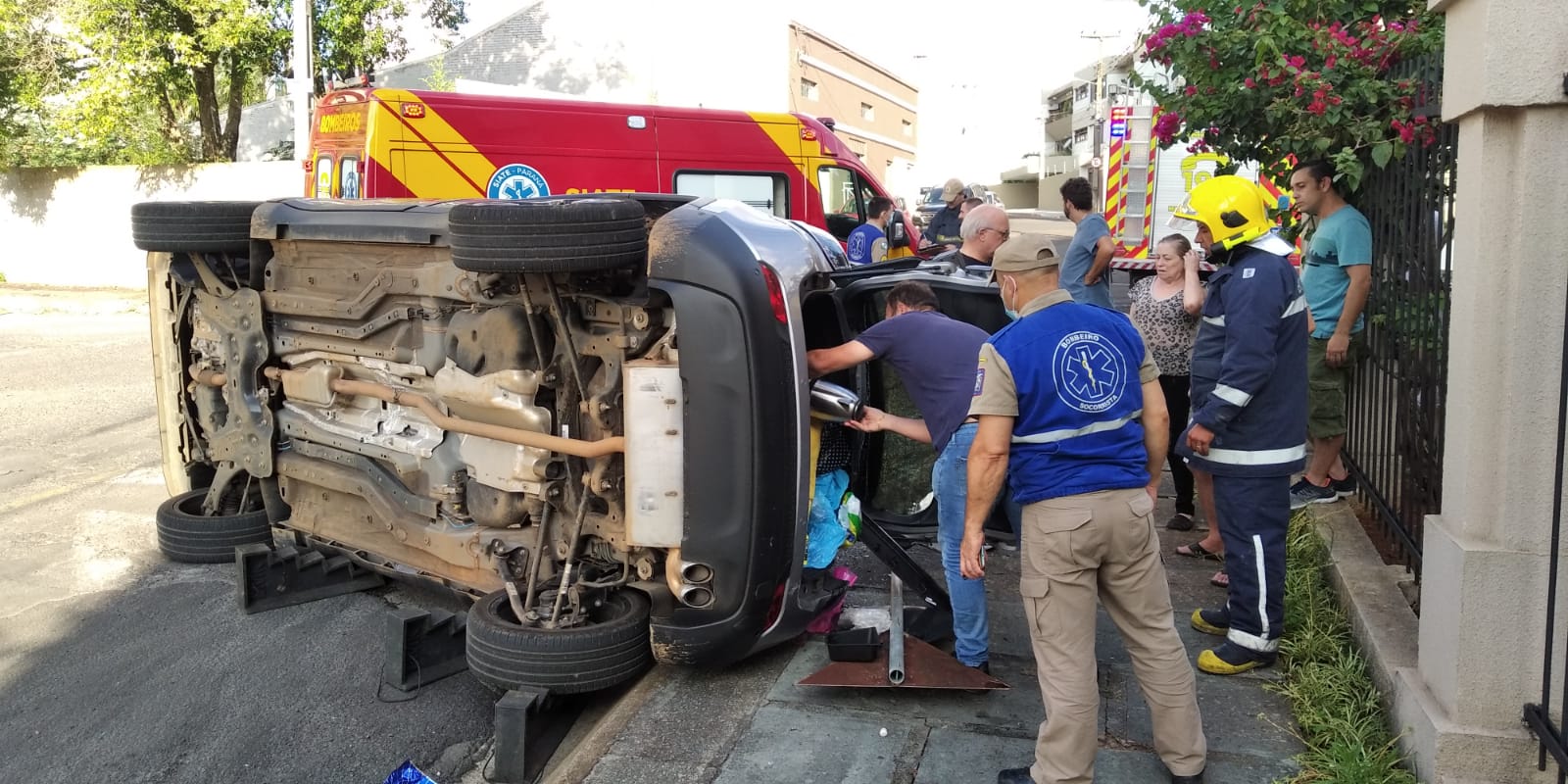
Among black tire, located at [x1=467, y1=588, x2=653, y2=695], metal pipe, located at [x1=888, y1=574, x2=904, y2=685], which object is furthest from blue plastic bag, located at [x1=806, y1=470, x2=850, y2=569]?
black tire, located at [x1=467, y1=588, x2=653, y2=695]

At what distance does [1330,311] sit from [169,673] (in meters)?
5.42

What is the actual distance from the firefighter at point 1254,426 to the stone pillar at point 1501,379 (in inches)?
38.2

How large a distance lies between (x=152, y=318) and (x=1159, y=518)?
538 cm

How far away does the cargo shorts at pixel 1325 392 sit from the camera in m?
5.77

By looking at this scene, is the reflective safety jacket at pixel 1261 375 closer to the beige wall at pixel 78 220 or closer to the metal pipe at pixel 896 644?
the metal pipe at pixel 896 644

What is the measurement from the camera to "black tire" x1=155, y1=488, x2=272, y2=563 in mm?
5734

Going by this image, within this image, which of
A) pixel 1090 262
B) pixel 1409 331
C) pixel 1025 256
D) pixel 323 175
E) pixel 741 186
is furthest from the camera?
pixel 741 186

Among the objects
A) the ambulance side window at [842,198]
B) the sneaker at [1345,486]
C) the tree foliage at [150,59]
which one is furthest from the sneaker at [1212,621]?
the tree foliage at [150,59]

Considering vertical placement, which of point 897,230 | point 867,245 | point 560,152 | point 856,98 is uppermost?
point 856,98

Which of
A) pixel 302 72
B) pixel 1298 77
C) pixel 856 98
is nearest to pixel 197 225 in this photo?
pixel 1298 77

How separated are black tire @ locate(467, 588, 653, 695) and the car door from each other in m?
1.20

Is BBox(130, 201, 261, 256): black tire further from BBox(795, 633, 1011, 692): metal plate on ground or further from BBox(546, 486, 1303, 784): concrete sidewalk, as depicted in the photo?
BBox(795, 633, 1011, 692): metal plate on ground

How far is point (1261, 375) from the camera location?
419 cm

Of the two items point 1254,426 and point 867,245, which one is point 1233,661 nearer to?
point 1254,426
